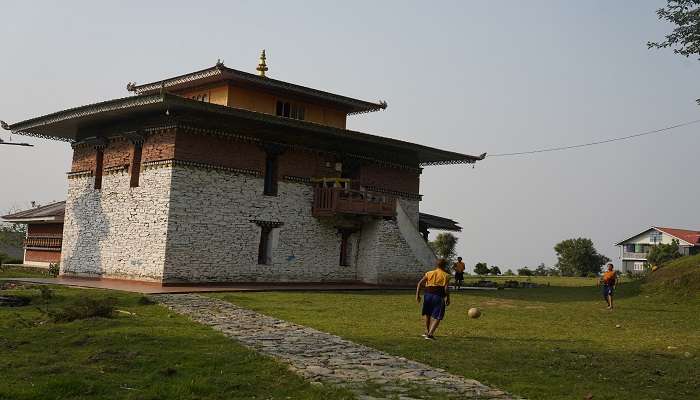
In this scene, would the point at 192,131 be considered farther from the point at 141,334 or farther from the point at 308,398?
the point at 308,398

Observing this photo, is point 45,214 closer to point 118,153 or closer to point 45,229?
point 45,229

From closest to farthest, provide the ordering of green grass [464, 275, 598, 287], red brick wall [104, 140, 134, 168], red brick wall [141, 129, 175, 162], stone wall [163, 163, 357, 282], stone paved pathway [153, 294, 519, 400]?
stone paved pathway [153, 294, 519, 400] → stone wall [163, 163, 357, 282] → red brick wall [141, 129, 175, 162] → red brick wall [104, 140, 134, 168] → green grass [464, 275, 598, 287]

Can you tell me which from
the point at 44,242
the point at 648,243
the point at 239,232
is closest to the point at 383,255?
the point at 239,232

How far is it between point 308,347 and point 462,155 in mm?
25260

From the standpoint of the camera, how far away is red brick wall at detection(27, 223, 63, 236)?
36.2m

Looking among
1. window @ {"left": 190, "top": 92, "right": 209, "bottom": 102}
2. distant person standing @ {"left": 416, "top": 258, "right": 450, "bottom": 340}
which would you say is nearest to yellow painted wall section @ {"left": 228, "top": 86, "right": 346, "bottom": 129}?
window @ {"left": 190, "top": 92, "right": 209, "bottom": 102}

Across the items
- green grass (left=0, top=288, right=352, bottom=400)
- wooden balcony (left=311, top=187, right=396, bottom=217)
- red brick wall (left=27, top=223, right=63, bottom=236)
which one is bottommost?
green grass (left=0, top=288, right=352, bottom=400)

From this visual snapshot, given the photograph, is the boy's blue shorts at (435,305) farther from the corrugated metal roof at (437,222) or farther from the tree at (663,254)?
the tree at (663,254)

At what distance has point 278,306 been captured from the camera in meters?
19.4

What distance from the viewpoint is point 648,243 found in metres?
81.5

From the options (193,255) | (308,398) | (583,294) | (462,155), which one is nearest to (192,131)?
(193,255)

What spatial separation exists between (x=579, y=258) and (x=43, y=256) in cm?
5533

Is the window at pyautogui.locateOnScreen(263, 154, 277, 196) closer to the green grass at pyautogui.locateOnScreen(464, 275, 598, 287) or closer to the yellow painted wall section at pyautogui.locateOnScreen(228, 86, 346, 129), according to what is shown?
the yellow painted wall section at pyautogui.locateOnScreen(228, 86, 346, 129)

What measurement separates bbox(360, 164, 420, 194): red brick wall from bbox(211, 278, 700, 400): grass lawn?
8.42 metres
